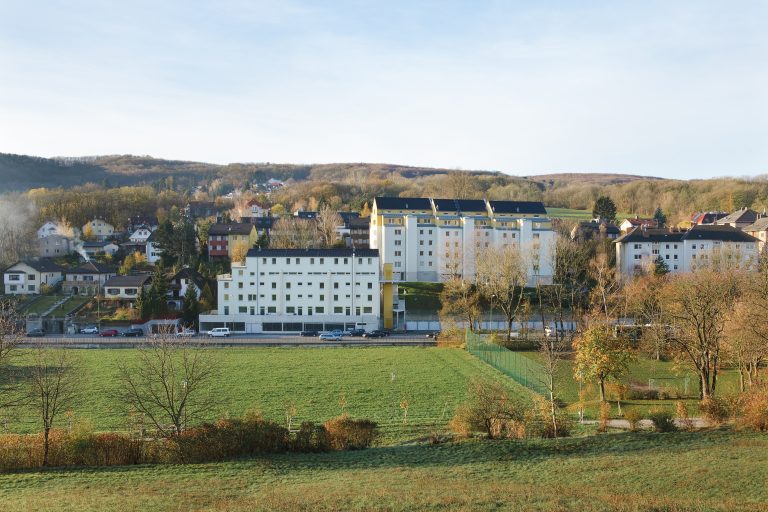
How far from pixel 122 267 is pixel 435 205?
35.5 m

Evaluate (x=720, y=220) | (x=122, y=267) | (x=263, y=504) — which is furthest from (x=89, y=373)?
Result: (x=720, y=220)

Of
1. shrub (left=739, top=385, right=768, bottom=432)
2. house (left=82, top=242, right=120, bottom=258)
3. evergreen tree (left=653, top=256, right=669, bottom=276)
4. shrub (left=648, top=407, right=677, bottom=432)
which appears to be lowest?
shrub (left=648, top=407, right=677, bottom=432)

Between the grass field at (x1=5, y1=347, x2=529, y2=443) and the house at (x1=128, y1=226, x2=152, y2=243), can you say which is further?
the house at (x1=128, y1=226, x2=152, y2=243)

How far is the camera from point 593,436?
69.5ft

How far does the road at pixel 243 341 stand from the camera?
45106 millimetres

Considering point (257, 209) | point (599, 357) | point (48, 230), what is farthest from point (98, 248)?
point (599, 357)

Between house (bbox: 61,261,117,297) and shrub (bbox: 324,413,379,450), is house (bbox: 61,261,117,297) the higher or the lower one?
the higher one

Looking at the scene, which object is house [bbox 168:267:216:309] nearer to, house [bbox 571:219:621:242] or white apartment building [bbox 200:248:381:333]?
white apartment building [bbox 200:248:381:333]

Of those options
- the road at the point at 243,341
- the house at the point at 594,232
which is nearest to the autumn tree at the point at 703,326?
the road at the point at 243,341

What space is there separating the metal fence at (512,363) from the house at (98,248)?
5168 centimetres

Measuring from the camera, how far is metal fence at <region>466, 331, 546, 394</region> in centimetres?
3042

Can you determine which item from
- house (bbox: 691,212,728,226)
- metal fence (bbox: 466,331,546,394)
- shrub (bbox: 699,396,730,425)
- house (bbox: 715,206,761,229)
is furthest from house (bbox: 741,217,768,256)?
shrub (bbox: 699,396,730,425)

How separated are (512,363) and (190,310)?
100ft

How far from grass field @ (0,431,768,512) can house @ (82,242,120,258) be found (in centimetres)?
6313
